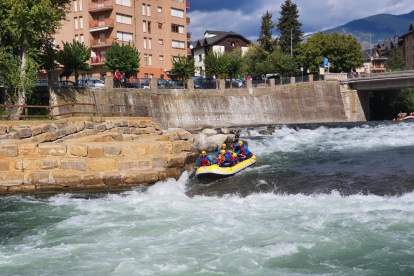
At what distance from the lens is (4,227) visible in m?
12.4

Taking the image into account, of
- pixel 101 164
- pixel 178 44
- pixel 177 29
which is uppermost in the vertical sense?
pixel 177 29

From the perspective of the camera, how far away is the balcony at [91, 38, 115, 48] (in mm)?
55469

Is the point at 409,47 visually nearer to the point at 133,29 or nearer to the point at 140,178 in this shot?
the point at 133,29

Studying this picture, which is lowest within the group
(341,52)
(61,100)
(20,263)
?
(20,263)

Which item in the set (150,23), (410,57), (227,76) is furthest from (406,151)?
(410,57)

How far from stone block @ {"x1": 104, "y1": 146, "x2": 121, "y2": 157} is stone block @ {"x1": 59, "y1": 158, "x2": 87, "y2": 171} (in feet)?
3.09

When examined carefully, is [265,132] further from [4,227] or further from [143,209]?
[4,227]

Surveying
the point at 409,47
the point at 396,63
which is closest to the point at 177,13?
the point at 396,63

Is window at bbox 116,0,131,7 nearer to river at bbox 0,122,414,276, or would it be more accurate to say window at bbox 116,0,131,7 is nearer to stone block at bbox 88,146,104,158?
stone block at bbox 88,146,104,158

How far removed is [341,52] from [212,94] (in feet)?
96.6

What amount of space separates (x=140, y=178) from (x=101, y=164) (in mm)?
1598

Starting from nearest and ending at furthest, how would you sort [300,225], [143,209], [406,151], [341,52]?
1. [300,225]
2. [143,209]
3. [406,151]
4. [341,52]

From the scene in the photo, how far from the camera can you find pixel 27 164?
56.2 feet

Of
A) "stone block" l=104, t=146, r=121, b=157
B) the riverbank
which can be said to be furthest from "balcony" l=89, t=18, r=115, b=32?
"stone block" l=104, t=146, r=121, b=157
